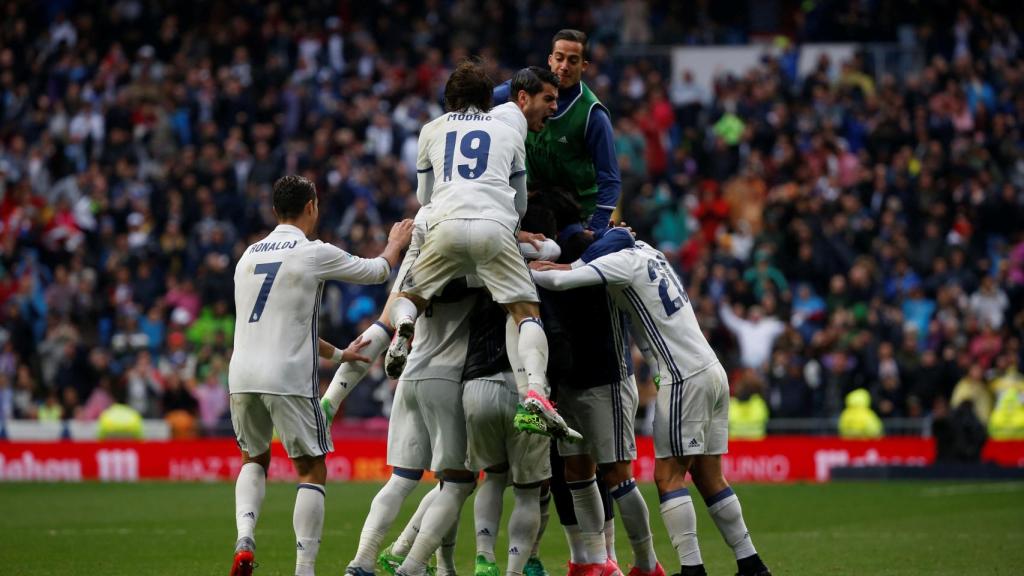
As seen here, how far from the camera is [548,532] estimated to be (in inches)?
582

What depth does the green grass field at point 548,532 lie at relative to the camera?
1163 cm

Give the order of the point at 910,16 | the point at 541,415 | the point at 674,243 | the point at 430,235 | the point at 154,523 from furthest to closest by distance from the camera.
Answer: the point at 910,16 → the point at 674,243 → the point at 154,523 → the point at 430,235 → the point at 541,415

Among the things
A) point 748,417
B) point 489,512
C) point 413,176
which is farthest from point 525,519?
point 413,176

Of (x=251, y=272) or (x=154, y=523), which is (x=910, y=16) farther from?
(x=251, y=272)

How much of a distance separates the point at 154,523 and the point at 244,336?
6.96m

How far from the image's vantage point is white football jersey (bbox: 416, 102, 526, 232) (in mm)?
9305

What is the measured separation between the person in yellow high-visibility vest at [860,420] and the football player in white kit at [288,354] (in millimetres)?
13250

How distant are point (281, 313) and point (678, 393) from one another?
8.11ft

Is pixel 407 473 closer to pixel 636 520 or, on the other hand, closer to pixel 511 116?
pixel 636 520

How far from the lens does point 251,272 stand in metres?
9.49

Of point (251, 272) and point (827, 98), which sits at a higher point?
point (827, 98)

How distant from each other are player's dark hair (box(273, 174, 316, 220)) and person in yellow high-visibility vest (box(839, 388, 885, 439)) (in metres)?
13.4

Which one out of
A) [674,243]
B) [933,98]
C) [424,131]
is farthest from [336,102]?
[424,131]

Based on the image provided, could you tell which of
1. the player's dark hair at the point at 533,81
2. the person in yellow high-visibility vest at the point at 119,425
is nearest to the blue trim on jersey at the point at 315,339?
the player's dark hair at the point at 533,81
